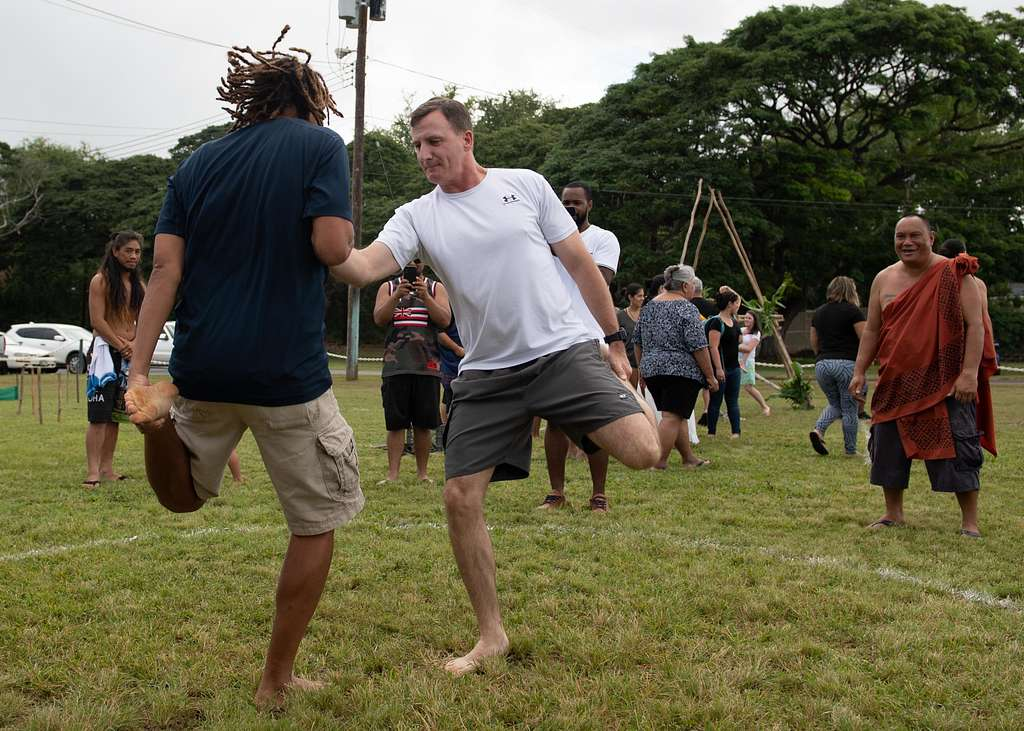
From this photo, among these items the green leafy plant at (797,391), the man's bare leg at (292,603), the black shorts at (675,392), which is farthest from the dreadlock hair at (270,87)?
the green leafy plant at (797,391)

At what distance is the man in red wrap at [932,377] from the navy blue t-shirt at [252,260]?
413 cm

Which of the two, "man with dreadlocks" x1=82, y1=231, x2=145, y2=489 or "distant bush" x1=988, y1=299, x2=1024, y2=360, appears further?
"distant bush" x1=988, y1=299, x2=1024, y2=360

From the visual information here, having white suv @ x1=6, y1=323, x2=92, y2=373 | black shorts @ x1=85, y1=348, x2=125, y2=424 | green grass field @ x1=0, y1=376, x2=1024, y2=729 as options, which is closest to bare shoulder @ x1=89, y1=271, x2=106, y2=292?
black shorts @ x1=85, y1=348, x2=125, y2=424

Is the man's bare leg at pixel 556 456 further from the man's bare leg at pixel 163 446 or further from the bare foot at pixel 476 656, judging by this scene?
the man's bare leg at pixel 163 446

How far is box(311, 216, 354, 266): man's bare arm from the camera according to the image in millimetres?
3004

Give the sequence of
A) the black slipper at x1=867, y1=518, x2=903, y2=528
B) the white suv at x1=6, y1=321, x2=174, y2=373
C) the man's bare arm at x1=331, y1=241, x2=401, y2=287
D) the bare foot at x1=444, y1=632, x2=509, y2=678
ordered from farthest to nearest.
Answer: the white suv at x1=6, y1=321, x2=174, y2=373, the black slipper at x1=867, y1=518, x2=903, y2=528, the bare foot at x1=444, y1=632, x2=509, y2=678, the man's bare arm at x1=331, y1=241, x2=401, y2=287

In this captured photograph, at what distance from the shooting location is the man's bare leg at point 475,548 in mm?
3697

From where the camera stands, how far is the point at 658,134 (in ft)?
105

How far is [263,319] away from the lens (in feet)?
9.71

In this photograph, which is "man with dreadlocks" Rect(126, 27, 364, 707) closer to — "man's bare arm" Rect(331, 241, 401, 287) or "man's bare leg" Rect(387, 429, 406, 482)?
"man's bare arm" Rect(331, 241, 401, 287)

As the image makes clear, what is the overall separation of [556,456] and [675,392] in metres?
2.19

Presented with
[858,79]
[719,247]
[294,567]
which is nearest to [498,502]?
[294,567]

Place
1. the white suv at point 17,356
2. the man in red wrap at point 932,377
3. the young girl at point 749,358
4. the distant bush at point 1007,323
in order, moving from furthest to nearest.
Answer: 1. the distant bush at point 1007,323
2. the white suv at point 17,356
3. the young girl at point 749,358
4. the man in red wrap at point 932,377

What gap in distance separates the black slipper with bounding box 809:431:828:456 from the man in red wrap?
364 centimetres
